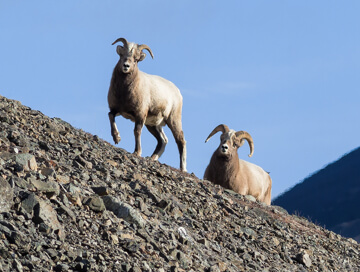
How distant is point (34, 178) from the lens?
1077 cm

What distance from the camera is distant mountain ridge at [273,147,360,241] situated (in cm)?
9531

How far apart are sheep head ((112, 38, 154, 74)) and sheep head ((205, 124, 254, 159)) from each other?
301cm

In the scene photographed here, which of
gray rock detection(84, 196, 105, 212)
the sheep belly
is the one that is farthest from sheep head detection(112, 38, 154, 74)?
gray rock detection(84, 196, 105, 212)

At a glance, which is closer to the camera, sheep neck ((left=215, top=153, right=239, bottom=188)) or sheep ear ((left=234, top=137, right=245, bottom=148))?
sheep neck ((left=215, top=153, right=239, bottom=188))

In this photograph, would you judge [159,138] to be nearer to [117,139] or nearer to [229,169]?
[229,169]

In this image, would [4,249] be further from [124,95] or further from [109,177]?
[124,95]

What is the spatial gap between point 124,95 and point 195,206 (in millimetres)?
5331

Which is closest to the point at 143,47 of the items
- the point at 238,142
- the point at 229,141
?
the point at 229,141

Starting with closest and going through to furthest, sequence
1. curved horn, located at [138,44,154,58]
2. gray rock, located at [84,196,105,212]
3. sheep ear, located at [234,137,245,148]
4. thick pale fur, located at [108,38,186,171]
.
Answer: gray rock, located at [84,196,105,212] < thick pale fur, located at [108,38,186,171] < curved horn, located at [138,44,154,58] < sheep ear, located at [234,137,245,148]

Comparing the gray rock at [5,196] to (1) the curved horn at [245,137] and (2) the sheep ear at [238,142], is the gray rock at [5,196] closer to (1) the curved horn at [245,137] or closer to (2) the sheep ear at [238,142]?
(2) the sheep ear at [238,142]

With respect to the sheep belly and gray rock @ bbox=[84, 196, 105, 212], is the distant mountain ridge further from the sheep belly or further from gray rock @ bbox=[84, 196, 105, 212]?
gray rock @ bbox=[84, 196, 105, 212]

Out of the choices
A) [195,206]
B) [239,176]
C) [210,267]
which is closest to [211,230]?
[195,206]

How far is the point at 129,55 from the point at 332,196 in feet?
292

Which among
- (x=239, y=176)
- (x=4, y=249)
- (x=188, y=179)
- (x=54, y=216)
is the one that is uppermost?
(x=239, y=176)
